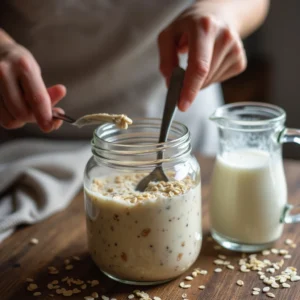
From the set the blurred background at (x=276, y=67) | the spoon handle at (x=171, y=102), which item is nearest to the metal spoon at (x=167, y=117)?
the spoon handle at (x=171, y=102)

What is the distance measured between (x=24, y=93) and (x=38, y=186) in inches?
10.3

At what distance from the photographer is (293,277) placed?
80cm

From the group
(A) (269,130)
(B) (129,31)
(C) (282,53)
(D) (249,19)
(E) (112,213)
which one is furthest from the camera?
(C) (282,53)

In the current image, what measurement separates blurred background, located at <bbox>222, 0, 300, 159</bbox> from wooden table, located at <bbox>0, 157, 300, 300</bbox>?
4.51ft

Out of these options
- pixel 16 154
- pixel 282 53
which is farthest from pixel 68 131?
pixel 282 53

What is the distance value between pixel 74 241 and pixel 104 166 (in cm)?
20

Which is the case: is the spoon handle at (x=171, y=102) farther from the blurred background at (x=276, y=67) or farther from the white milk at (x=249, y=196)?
the blurred background at (x=276, y=67)

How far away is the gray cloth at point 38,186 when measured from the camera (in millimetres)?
999

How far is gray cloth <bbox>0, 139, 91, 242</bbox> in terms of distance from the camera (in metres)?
1.00

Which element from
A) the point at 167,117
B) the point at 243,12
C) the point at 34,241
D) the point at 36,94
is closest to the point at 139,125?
the point at 167,117

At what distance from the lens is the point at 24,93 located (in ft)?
2.83

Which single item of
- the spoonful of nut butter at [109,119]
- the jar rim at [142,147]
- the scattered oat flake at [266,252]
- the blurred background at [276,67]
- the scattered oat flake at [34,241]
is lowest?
the blurred background at [276,67]

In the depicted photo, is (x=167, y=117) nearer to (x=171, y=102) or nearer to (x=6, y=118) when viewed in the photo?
(x=171, y=102)

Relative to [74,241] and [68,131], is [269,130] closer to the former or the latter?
[74,241]
